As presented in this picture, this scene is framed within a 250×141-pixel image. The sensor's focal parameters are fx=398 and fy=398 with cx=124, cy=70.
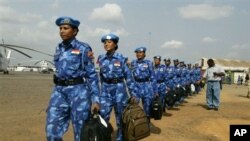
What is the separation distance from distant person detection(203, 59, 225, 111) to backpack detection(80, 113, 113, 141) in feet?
34.4

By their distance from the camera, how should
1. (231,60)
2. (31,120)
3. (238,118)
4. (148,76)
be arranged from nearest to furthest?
(148,76)
(31,120)
(238,118)
(231,60)

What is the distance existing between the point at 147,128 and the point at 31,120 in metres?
4.95

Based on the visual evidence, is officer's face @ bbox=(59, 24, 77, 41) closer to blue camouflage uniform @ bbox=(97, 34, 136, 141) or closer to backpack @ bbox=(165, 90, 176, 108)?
blue camouflage uniform @ bbox=(97, 34, 136, 141)

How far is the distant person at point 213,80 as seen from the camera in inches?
602

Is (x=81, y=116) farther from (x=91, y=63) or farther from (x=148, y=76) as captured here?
(x=148, y=76)

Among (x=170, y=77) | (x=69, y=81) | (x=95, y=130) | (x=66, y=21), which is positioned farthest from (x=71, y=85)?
(x=170, y=77)

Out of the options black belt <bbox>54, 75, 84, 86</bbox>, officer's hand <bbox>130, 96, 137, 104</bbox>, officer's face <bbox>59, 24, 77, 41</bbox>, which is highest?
officer's face <bbox>59, 24, 77, 41</bbox>

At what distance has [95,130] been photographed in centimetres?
530

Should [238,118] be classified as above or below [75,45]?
below

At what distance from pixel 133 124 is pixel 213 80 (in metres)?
9.16

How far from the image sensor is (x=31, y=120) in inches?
438

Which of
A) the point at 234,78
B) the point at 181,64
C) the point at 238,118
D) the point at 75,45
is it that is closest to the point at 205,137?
the point at 238,118

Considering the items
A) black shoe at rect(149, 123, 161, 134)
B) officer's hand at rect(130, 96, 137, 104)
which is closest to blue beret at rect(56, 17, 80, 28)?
officer's hand at rect(130, 96, 137, 104)

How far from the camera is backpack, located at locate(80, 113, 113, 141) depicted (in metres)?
5.28
